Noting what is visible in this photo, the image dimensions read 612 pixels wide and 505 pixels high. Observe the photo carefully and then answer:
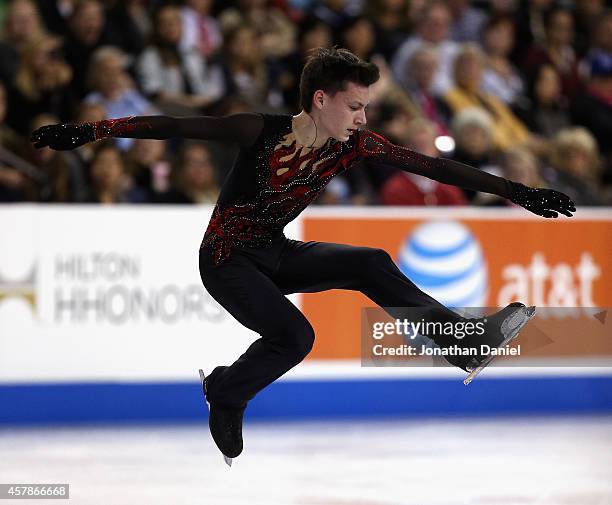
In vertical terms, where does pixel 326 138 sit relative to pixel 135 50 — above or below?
below

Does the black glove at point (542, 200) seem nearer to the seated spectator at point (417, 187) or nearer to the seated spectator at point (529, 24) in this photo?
the seated spectator at point (417, 187)

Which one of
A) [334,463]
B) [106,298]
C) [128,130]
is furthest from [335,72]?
[106,298]

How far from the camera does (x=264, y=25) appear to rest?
8.34 meters

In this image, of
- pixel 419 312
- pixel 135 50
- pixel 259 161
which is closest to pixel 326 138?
pixel 259 161

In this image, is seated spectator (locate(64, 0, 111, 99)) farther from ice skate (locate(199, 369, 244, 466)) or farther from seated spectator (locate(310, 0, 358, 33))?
ice skate (locate(199, 369, 244, 466))

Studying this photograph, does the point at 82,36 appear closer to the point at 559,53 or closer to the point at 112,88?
the point at 112,88

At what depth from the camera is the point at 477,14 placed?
9.52m

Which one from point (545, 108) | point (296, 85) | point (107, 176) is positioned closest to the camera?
point (107, 176)

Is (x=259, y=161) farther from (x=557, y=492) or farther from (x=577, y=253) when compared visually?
(x=577, y=253)

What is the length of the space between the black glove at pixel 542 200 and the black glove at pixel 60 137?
5.48 feet

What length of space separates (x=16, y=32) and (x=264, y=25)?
186 cm

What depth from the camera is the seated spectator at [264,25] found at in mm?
8156

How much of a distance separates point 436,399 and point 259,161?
3557mm

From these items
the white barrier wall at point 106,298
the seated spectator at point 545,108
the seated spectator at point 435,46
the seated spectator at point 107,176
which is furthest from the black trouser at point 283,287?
the seated spectator at point 545,108
